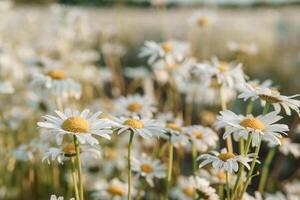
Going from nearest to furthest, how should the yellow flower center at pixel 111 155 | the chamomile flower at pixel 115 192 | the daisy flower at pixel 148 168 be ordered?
the daisy flower at pixel 148 168
the chamomile flower at pixel 115 192
the yellow flower center at pixel 111 155

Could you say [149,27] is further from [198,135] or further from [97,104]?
[198,135]

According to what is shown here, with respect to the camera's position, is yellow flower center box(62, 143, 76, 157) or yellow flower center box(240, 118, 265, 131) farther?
yellow flower center box(62, 143, 76, 157)

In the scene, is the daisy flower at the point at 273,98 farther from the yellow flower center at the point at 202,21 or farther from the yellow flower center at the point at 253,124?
the yellow flower center at the point at 202,21

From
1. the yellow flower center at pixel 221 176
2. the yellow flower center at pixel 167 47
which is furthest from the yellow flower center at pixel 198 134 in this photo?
the yellow flower center at pixel 167 47

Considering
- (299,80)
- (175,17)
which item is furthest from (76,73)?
(175,17)

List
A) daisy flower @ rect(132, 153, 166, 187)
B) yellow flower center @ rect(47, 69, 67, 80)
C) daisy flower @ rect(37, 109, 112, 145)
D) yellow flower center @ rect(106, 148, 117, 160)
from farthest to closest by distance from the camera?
yellow flower center @ rect(106, 148, 117, 160) < yellow flower center @ rect(47, 69, 67, 80) < daisy flower @ rect(132, 153, 166, 187) < daisy flower @ rect(37, 109, 112, 145)

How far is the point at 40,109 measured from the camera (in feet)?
12.4

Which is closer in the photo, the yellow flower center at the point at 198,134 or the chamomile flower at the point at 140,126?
the chamomile flower at the point at 140,126

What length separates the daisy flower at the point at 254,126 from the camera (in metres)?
1.97

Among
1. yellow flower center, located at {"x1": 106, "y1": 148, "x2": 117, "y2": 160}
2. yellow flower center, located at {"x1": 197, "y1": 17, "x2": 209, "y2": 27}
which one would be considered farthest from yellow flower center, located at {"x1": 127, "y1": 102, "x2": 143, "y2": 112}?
yellow flower center, located at {"x1": 197, "y1": 17, "x2": 209, "y2": 27}

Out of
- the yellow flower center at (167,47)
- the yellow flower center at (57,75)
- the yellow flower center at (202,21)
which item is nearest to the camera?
the yellow flower center at (57,75)

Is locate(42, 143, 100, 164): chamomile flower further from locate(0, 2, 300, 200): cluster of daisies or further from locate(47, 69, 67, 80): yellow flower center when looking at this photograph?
locate(47, 69, 67, 80): yellow flower center

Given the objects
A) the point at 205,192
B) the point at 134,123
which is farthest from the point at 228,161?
the point at 134,123

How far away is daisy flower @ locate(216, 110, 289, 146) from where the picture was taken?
1.97 meters
